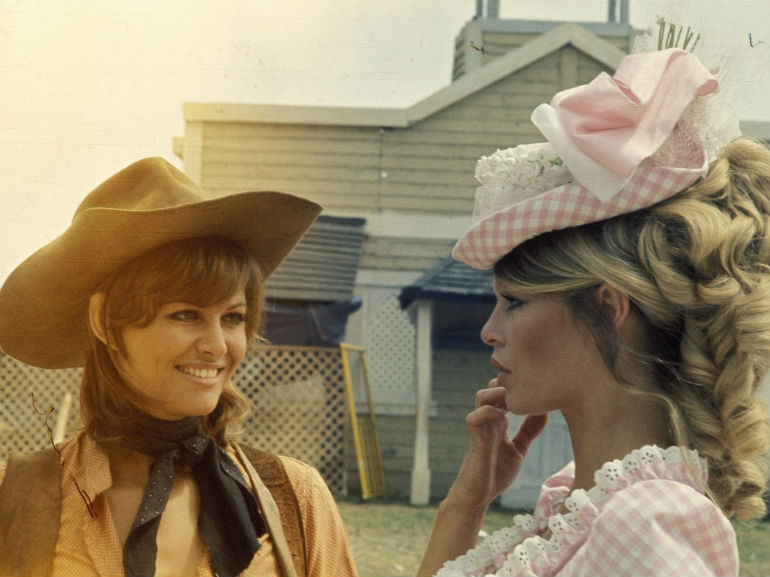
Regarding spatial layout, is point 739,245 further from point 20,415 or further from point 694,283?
point 20,415

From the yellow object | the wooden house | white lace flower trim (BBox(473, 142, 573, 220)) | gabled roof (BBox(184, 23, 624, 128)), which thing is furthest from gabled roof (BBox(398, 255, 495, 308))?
white lace flower trim (BBox(473, 142, 573, 220))

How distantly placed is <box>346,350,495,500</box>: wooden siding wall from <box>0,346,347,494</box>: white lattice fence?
0.49 meters

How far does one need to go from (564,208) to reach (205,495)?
0.89 m

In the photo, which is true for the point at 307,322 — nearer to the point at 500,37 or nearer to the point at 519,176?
the point at 500,37

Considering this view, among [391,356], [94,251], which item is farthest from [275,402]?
[94,251]

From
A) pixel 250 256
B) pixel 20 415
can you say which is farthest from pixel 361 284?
pixel 250 256

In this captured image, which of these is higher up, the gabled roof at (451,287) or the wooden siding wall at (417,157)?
the wooden siding wall at (417,157)

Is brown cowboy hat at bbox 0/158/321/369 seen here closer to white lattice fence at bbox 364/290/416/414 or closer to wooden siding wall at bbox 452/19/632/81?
white lattice fence at bbox 364/290/416/414

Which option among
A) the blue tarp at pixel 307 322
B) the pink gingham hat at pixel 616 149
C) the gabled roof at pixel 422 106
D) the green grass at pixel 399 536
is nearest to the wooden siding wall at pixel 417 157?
the gabled roof at pixel 422 106

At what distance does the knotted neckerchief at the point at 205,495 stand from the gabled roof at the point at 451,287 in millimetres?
7412

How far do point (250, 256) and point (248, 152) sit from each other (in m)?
7.50

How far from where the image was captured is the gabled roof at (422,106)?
Result: 918cm

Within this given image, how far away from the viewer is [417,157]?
9805 millimetres

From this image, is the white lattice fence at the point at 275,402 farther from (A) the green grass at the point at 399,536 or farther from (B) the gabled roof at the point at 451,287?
(B) the gabled roof at the point at 451,287
